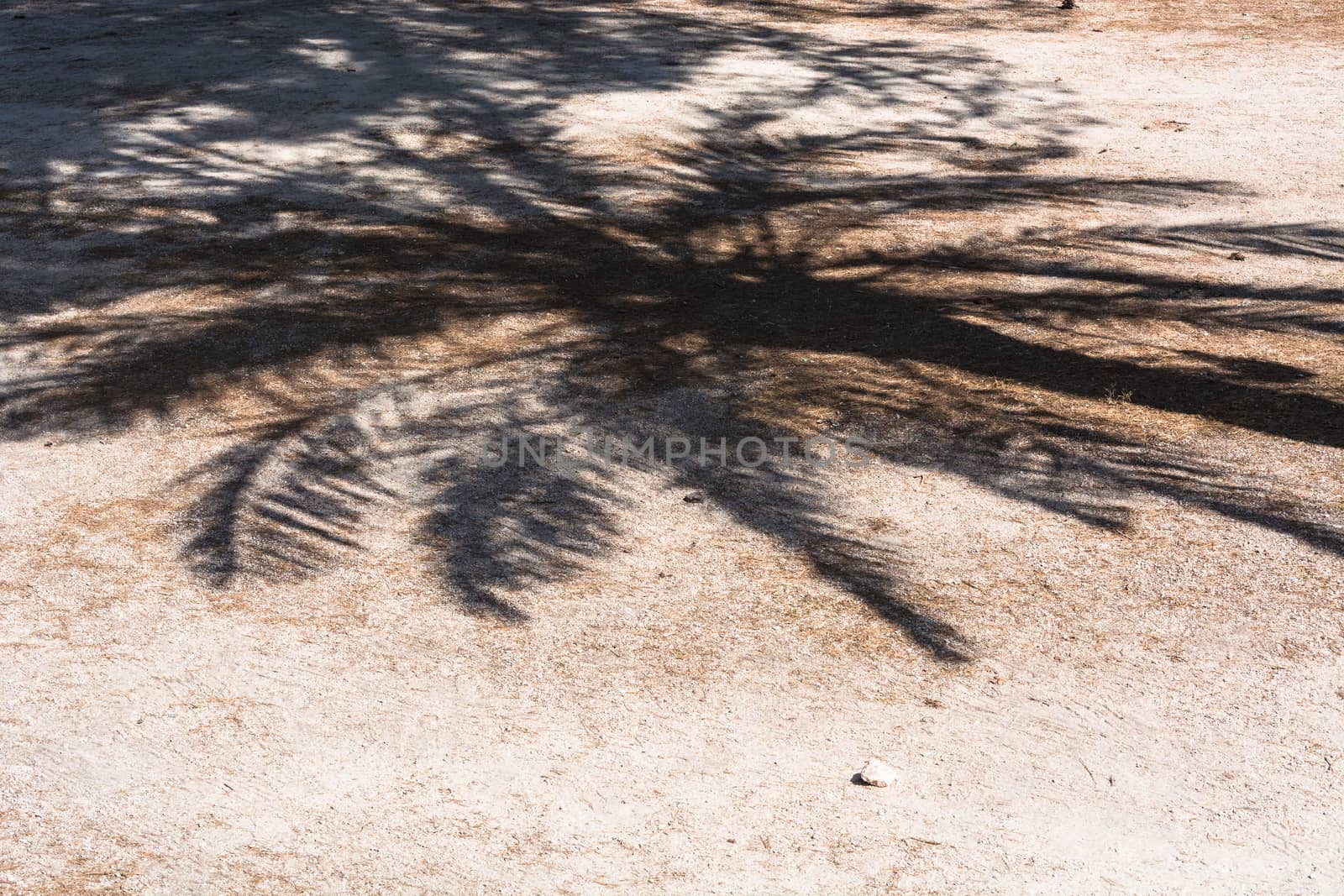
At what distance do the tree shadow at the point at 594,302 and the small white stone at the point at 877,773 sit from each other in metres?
0.69

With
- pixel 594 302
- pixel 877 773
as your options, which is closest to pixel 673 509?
pixel 877 773

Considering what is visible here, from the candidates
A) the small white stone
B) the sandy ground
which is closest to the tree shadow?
the sandy ground

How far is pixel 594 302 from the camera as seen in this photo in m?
7.94

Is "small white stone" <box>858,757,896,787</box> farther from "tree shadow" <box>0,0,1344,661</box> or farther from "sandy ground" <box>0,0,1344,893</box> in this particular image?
"tree shadow" <box>0,0,1344,661</box>

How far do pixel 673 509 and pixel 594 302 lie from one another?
2758 millimetres

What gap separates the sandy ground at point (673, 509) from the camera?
3.69 m

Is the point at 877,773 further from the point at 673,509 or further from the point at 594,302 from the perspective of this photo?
the point at 594,302

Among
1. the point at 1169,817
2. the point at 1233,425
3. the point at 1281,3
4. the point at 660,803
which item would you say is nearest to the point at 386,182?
the point at 1233,425

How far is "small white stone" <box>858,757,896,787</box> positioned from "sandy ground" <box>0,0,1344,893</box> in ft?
0.17

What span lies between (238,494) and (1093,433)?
385 cm

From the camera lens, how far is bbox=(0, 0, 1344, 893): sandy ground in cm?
369

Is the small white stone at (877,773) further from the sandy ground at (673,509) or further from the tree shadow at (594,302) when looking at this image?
the tree shadow at (594,302)

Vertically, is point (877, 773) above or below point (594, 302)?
below

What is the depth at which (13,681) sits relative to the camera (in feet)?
14.4
